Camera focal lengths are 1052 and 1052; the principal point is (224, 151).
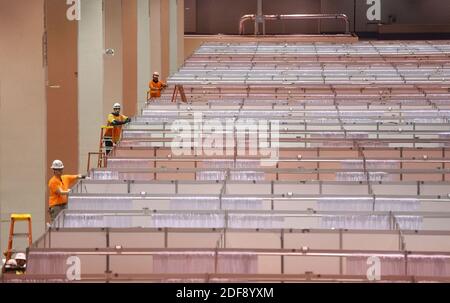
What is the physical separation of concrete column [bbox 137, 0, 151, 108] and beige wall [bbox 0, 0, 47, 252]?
54.8 feet

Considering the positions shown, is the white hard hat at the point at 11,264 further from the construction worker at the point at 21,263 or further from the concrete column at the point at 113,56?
the concrete column at the point at 113,56

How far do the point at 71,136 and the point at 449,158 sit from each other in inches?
441

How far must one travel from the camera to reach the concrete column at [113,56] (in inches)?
1283

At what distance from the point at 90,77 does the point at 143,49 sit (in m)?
11.8

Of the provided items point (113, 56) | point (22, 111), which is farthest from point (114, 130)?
point (113, 56)

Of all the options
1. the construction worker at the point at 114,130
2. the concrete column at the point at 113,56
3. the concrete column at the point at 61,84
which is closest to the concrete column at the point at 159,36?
the concrete column at the point at 113,56

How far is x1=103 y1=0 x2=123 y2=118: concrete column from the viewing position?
32.6 meters

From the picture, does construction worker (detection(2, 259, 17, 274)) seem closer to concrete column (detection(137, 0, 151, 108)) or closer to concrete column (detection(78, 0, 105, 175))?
concrete column (detection(78, 0, 105, 175))

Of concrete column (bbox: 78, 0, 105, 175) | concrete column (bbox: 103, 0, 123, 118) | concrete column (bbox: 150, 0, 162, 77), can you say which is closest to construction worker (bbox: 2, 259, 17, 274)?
concrete column (bbox: 78, 0, 105, 175)

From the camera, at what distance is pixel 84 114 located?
27719mm

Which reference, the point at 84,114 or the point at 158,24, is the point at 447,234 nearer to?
the point at 84,114

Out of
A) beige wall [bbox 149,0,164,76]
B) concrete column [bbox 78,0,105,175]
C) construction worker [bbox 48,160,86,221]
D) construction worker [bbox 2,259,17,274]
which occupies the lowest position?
construction worker [bbox 2,259,17,274]

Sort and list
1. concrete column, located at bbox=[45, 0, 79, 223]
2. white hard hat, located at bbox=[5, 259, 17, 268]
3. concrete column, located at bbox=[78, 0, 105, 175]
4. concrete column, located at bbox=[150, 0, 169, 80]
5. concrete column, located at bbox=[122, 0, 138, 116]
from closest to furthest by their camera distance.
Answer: white hard hat, located at bbox=[5, 259, 17, 268] → concrete column, located at bbox=[45, 0, 79, 223] → concrete column, located at bbox=[78, 0, 105, 175] → concrete column, located at bbox=[122, 0, 138, 116] → concrete column, located at bbox=[150, 0, 169, 80]
